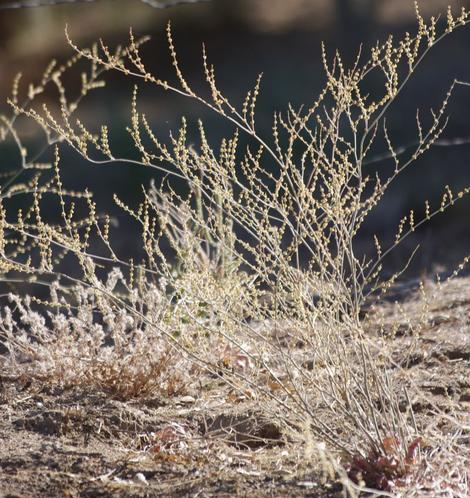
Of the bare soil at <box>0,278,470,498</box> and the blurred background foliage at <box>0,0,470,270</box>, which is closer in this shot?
the bare soil at <box>0,278,470,498</box>

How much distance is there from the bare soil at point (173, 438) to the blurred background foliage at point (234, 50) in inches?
296

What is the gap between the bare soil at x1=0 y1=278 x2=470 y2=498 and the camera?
3.40m

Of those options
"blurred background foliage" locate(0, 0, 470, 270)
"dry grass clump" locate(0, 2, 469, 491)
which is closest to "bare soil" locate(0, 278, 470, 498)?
"dry grass clump" locate(0, 2, 469, 491)

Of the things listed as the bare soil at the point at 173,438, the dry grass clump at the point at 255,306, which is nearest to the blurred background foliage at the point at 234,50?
the dry grass clump at the point at 255,306

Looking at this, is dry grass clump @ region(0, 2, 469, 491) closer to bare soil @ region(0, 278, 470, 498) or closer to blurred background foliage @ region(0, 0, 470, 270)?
bare soil @ region(0, 278, 470, 498)

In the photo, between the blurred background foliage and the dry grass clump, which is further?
the blurred background foliage

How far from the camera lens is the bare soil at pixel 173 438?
3400 mm

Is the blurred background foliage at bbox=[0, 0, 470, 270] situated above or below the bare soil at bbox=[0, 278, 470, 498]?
above

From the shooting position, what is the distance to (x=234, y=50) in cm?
1316

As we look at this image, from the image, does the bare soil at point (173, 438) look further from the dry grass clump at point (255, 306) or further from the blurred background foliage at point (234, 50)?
the blurred background foliage at point (234, 50)

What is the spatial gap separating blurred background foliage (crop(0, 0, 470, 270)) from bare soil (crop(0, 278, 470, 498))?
24.6ft

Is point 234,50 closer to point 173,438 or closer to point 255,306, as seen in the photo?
point 255,306

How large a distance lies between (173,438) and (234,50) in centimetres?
995

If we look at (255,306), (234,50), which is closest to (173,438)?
(255,306)
